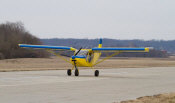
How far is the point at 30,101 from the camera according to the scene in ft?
40.9

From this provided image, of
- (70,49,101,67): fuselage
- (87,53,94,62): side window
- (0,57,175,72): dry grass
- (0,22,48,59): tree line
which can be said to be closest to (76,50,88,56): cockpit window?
(70,49,101,67): fuselage

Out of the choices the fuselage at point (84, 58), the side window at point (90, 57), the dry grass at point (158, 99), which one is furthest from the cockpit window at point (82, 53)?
the dry grass at point (158, 99)

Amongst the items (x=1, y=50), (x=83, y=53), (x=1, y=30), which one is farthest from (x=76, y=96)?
(x=1, y=30)

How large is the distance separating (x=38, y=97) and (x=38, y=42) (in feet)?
188

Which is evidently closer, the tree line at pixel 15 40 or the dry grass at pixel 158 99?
the dry grass at pixel 158 99

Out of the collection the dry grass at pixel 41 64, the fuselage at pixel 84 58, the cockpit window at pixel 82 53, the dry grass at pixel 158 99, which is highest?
the cockpit window at pixel 82 53

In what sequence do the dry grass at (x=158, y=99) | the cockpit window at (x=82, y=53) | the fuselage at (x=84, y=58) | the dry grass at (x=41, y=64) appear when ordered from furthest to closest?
the dry grass at (x=41, y=64), the cockpit window at (x=82, y=53), the fuselage at (x=84, y=58), the dry grass at (x=158, y=99)

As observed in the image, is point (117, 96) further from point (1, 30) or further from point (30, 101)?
point (1, 30)

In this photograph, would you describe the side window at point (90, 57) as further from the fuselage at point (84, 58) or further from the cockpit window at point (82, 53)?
the cockpit window at point (82, 53)

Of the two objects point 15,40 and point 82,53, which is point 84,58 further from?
point 15,40

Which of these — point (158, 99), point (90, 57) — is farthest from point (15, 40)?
point (158, 99)

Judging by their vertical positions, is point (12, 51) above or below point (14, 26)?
below

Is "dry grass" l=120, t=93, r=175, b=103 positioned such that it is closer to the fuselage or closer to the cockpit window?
the fuselage

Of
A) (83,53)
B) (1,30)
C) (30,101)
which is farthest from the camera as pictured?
(1,30)
